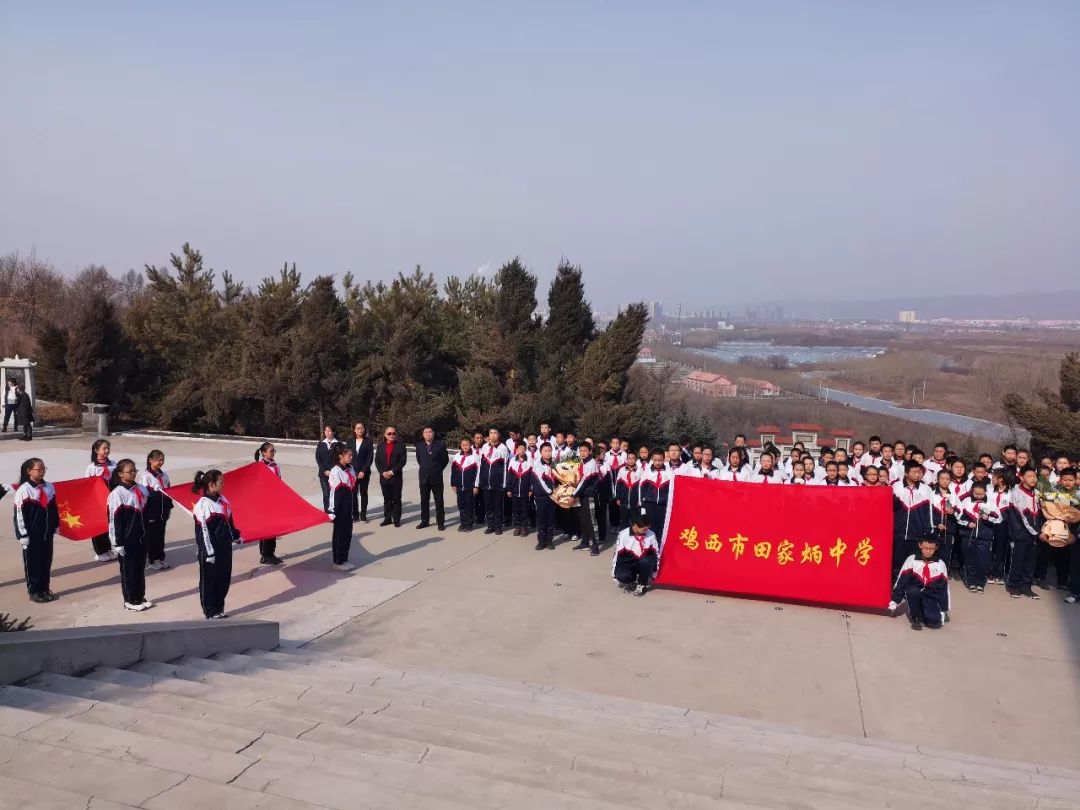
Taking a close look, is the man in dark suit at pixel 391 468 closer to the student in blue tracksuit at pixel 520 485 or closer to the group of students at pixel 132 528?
the student in blue tracksuit at pixel 520 485

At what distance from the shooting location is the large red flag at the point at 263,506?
927cm

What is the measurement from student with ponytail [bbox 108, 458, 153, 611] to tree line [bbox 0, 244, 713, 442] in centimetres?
1545

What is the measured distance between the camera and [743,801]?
3.90 meters

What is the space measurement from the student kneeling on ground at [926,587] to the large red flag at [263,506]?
6.29 metres

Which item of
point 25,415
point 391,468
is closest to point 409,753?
point 391,468

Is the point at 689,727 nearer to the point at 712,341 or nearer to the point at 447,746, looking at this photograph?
the point at 447,746

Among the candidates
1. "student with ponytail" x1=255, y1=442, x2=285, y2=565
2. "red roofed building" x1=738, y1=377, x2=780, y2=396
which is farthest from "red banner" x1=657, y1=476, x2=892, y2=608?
"red roofed building" x1=738, y1=377, x2=780, y2=396

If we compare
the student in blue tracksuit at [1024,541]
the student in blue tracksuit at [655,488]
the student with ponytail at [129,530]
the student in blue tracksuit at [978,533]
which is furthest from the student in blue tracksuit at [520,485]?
the student in blue tracksuit at [1024,541]

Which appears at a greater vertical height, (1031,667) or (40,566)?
(40,566)

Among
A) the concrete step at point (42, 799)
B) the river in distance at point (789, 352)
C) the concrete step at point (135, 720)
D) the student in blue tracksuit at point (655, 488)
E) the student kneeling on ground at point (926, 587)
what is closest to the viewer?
the concrete step at point (42, 799)

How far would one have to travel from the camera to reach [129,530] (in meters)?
7.73

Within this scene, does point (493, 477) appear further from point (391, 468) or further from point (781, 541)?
point (781, 541)

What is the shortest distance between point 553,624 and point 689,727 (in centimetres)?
276

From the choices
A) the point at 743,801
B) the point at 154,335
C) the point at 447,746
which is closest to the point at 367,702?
the point at 447,746
